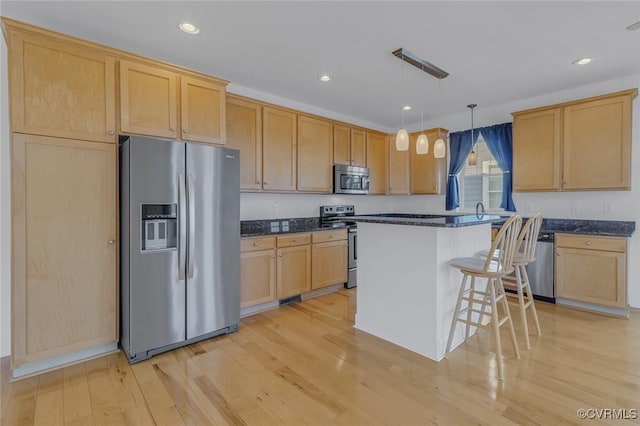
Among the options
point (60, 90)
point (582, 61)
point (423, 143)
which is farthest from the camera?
point (582, 61)

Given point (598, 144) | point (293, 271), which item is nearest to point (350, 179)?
point (293, 271)

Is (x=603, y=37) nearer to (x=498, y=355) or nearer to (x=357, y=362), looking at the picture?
(x=498, y=355)

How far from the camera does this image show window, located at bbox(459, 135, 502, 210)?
4.74 metres

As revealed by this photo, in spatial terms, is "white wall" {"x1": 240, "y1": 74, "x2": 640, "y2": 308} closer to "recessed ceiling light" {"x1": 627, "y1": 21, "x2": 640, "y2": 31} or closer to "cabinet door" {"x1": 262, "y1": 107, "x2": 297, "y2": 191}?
"cabinet door" {"x1": 262, "y1": 107, "x2": 297, "y2": 191}

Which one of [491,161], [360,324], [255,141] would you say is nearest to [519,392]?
[360,324]

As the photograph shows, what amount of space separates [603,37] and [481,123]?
6.93 feet

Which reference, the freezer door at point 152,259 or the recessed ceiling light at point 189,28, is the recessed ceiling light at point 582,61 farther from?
the freezer door at point 152,259

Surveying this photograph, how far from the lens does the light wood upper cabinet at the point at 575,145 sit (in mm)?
3381

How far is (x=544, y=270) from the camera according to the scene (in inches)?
147

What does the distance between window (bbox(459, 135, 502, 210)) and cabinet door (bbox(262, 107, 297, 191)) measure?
2.92 m

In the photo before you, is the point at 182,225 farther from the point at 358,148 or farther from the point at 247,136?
the point at 358,148

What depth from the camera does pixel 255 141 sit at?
3668 millimetres

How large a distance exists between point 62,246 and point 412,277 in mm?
2743

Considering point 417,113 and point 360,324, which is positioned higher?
point 417,113
